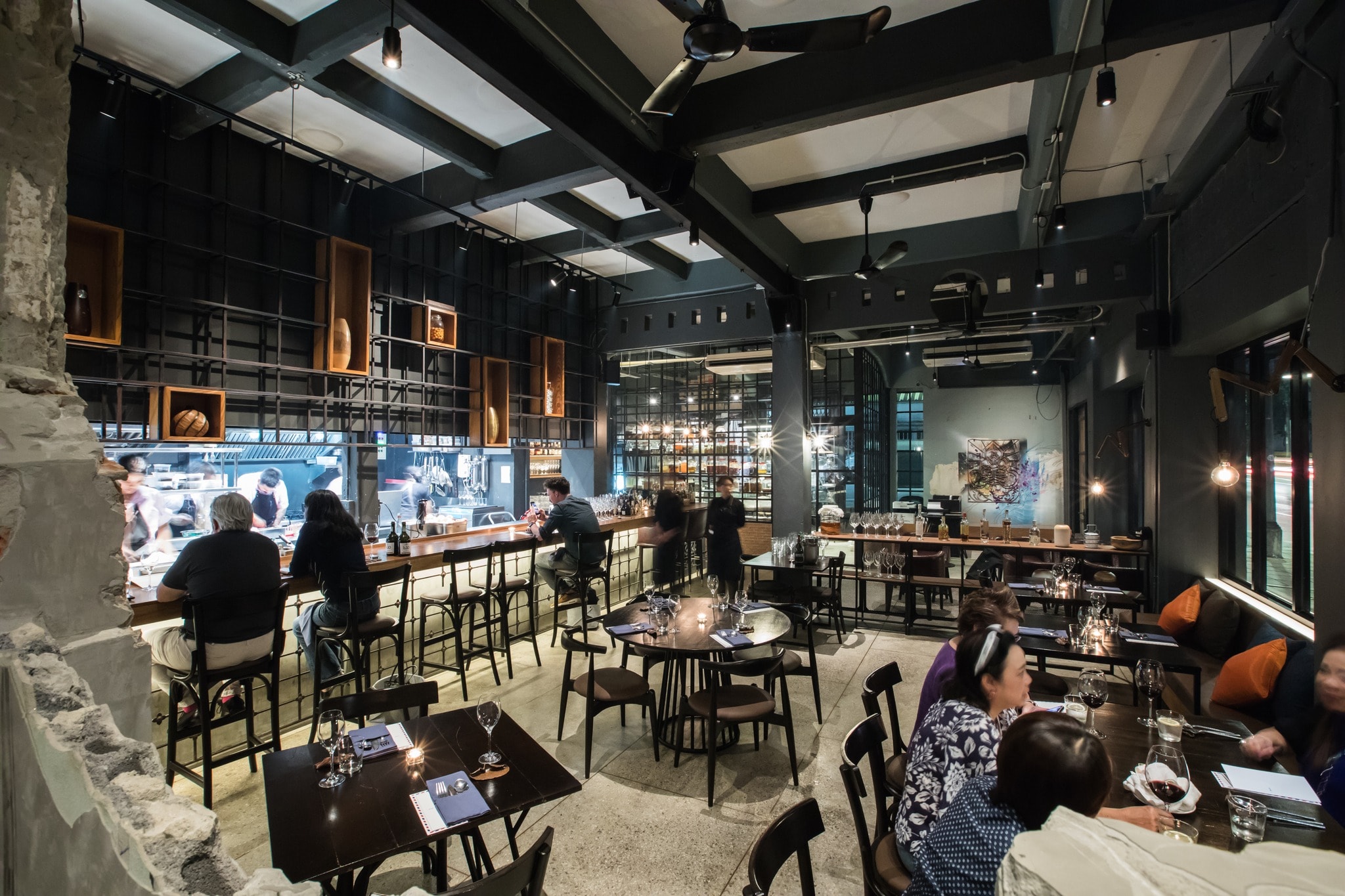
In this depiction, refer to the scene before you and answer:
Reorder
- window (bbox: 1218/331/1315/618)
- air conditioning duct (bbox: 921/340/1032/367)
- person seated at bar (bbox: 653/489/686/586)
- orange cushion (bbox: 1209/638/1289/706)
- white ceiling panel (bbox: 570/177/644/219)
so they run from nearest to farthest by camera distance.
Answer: orange cushion (bbox: 1209/638/1289/706) < window (bbox: 1218/331/1315/618) < white ceiling panel (bbox: 570/177/644/219) < person seated at bar (bbox: 653/489/686/586) < air conditioning duct (bbox: 921/340/1032/367)

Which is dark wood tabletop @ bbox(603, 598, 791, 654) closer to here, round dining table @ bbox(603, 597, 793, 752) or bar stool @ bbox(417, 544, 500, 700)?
round dining table @ bbox(603, 597, 793, 752)

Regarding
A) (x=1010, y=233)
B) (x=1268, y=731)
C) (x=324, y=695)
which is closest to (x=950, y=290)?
(x=1010, y=233)

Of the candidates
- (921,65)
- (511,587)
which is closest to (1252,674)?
(921,65)

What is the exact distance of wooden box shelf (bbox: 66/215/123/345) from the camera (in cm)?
386

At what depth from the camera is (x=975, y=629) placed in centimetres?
292

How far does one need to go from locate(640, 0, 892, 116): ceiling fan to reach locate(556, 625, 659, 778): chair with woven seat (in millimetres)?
2754

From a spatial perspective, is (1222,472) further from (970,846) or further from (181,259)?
(181,259)

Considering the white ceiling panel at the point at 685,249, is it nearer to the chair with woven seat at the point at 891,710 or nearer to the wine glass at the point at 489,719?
the chair with woven seat at the point at 891,710

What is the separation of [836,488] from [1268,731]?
28.8 feet

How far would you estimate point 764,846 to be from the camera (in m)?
1.60

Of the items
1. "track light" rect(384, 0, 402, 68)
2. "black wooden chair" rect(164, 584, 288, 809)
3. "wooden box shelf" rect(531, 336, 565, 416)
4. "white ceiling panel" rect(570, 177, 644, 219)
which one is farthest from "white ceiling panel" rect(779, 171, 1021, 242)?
"black wooden chair" rect(164, 584, 288, 809)

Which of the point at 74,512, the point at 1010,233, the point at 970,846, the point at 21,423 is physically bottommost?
the point at 970,846

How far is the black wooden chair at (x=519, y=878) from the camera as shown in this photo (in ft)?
4.60

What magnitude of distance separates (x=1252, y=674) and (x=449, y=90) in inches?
227
